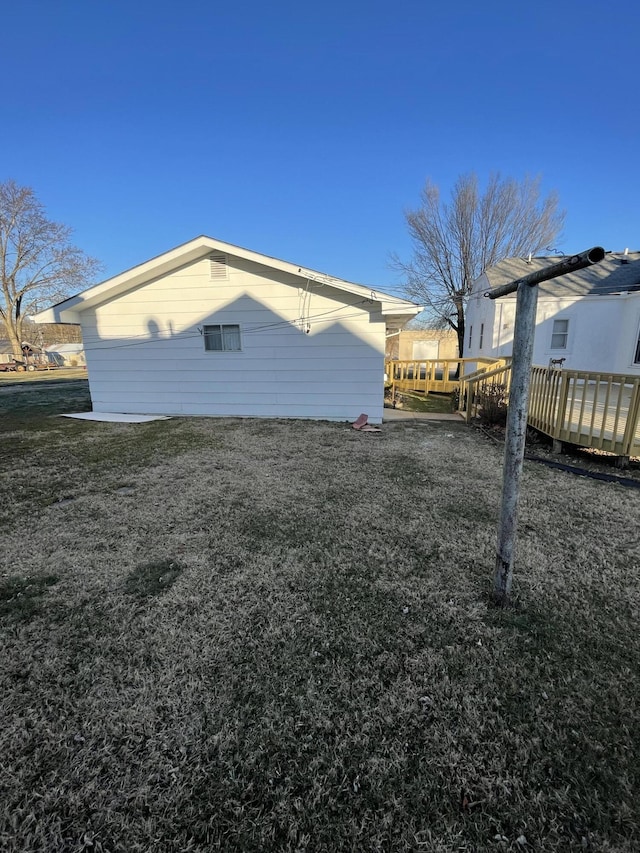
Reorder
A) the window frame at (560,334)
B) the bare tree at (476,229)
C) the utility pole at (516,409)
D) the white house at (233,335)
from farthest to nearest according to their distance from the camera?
the bare tree at (476,229) → the window frame at (560,334) → the white house at (233,335) → the utility pole at (516,409)

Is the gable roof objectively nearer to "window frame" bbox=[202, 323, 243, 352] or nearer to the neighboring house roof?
"window frame" bbox=[202, 323, 243, 352]

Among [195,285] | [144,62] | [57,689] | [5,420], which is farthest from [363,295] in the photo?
[5,420]

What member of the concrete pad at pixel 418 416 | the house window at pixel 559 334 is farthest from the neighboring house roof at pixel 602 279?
the concrete pad at pixel 418 416

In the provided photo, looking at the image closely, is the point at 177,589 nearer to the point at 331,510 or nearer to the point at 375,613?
the point at 375,613

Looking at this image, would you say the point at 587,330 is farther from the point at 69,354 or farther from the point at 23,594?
the point at 69,354

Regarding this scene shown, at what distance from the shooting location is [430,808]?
123 centimetres

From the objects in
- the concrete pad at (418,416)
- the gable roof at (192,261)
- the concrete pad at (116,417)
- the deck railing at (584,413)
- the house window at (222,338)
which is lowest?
the concrete pad at (418,416)

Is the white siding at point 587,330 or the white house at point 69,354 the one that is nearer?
the white siding at point 587,330

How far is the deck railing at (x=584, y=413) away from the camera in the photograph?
178 inches

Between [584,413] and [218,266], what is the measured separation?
26.1 ft

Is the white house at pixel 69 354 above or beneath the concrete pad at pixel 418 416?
above

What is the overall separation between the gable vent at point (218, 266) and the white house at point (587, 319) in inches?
323

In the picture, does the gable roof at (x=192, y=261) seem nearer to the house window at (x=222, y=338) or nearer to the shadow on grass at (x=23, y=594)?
the house window at (x=222, y=338)

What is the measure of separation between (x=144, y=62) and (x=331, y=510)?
11987mm
